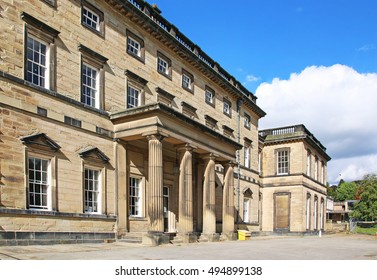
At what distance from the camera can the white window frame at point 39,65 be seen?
1545cm

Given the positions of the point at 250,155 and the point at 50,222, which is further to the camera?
the point at 250,155

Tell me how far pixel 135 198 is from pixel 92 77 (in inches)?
265

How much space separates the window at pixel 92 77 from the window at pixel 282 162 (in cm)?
2747

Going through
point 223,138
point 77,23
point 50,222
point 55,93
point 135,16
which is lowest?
point 50,222

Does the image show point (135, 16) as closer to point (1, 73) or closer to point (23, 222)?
point (1, 73)

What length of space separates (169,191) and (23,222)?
10652 millimetres

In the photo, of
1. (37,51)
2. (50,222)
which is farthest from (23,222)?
(37,51)

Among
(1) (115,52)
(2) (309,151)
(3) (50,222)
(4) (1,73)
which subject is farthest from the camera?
(2) (309,151)

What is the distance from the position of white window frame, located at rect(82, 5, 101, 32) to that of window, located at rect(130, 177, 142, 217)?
7916 mm

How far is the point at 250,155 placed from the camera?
36.8 m

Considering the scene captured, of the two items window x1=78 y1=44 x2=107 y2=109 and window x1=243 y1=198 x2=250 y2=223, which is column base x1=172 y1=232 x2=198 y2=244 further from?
window x1=243 y1=198 x2=250 y2=223

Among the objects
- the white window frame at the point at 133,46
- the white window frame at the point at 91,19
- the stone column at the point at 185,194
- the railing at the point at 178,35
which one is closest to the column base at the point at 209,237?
the stone column at the point at 185,194

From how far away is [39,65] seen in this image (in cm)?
1588

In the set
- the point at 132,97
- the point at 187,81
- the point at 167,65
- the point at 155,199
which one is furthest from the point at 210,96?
the point at 155,199
